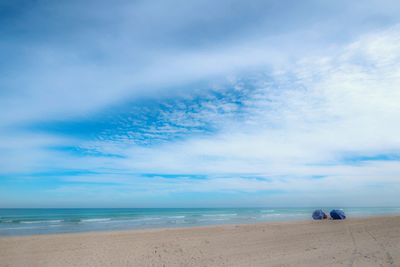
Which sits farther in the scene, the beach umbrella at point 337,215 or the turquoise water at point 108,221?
the beach umbrella at point 337,215

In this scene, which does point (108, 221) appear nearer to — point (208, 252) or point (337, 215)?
point (337, 215)

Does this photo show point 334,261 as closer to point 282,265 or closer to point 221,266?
point 282,265

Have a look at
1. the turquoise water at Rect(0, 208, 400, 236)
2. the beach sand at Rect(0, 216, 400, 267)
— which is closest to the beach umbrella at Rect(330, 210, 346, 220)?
the turquoise water at Rect(0, 208, 400, 236)

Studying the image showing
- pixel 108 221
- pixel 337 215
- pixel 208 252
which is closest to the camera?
pixel 208 252

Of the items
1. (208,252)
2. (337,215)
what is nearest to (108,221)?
(337,215)

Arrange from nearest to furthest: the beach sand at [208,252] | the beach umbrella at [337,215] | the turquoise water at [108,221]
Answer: the beach sand at [208,252]
the turquoise water at [108,221]
the beach umbrella at [337,215]

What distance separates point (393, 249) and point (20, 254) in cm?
1378

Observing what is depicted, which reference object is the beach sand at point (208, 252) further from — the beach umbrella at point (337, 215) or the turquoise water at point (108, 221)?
the beach umbrella at point (337, 215)

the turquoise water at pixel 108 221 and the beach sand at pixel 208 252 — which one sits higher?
the turquoise water at pixel 108 221

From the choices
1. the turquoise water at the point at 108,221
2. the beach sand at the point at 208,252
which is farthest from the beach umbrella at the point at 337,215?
the beach sand at the point at 208,252

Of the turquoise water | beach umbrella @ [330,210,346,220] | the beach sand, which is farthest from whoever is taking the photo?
beach umbrella @ [330,210,346,220]

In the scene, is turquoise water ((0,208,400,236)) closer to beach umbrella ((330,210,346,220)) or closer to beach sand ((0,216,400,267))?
beach umbrella ((330,210,346,220))

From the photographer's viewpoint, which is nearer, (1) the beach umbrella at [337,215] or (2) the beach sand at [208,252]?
(2) the beach sand at [208,252]

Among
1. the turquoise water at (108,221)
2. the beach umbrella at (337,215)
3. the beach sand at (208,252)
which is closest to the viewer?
the beach sand at (208,252)
